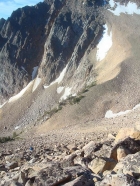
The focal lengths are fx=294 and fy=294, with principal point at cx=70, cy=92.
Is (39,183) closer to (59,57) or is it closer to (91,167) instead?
(91,167)

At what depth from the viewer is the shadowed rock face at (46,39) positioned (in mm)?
75312

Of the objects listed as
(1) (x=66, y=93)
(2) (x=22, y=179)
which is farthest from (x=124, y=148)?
(1) (x=66, y=93)

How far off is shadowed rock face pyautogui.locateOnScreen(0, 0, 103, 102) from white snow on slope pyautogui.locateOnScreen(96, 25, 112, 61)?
5.07ft

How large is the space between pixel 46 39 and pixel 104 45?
860 inches

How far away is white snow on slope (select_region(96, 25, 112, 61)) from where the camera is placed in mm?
67062

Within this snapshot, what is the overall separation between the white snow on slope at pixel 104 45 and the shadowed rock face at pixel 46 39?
5.07 feet

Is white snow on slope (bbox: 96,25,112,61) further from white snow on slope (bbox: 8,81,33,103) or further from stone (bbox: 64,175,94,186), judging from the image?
stone (bbox: 64,175,94,186)

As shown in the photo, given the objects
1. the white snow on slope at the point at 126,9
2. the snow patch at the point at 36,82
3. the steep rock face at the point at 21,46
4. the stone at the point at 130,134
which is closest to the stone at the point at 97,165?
the stone at the point at 130,134

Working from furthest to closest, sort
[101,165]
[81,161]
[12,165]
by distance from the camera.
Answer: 1. [12,165]
2. [81,161]
3. [101,165]

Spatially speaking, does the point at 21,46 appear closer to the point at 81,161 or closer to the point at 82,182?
the point at 81,161

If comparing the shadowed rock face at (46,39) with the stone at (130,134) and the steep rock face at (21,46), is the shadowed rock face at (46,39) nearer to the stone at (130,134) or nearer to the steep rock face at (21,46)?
the steep rock face at (21,46)

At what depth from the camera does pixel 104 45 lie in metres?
70.2

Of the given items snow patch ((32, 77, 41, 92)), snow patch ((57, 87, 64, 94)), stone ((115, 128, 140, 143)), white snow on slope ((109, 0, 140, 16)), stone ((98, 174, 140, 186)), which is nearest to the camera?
stone ((98, 174, 140, 186))

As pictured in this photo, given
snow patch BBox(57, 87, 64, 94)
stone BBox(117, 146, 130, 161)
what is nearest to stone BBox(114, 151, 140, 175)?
stone BBox(117, 146, 130, 161)
